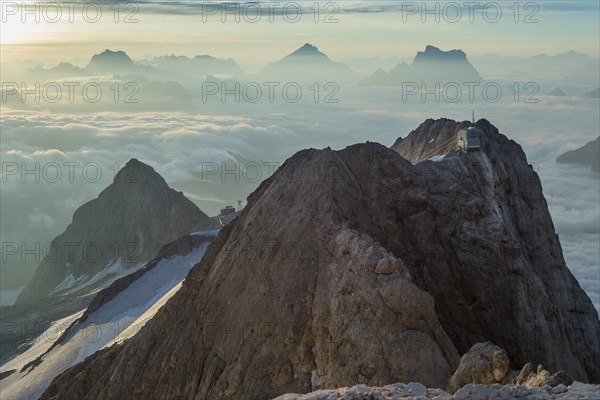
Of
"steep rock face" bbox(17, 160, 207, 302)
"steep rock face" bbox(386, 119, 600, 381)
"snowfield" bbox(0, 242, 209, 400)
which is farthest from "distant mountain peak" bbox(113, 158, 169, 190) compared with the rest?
"steep rock face" bbox(386, 119, 600, 381)

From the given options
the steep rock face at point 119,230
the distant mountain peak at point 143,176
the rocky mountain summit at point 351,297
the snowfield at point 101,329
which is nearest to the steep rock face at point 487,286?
the rocky mountain summit at point 351,297

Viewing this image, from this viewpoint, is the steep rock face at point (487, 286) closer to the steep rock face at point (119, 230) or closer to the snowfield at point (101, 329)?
the snowfield at point (101, 329)

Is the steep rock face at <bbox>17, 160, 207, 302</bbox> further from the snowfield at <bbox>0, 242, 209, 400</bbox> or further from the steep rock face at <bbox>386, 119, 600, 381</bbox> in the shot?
the steep rock face at <bbox>386, 119, 600, 381</bbox>

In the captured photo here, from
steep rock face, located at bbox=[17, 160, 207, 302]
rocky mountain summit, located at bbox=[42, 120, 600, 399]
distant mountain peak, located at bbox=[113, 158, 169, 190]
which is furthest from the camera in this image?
distant mountain peak, located at bbox=[113, 158, 169, 190]

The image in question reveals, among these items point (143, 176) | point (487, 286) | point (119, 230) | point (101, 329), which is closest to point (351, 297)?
point (487, 286)

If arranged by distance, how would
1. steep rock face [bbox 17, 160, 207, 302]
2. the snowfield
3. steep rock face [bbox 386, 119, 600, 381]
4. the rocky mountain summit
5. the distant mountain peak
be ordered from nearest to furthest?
1. the rocky mountain summit
2. steep rock face [bbox 386, 119, 600, 381]
3. the snowfield
4. steep rock face [bbox 17, 160, 207, 302]
5. the distant mountain peak
